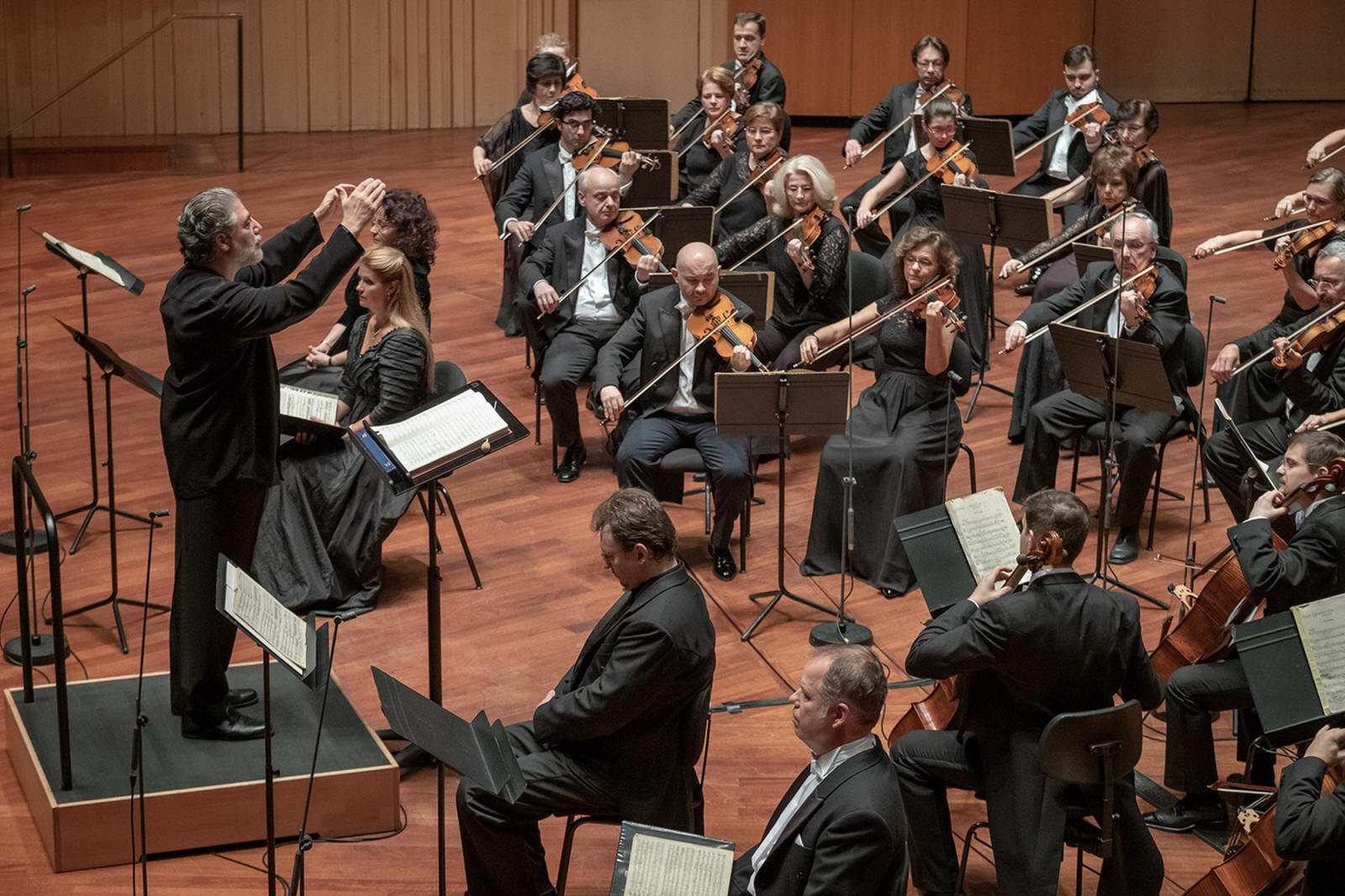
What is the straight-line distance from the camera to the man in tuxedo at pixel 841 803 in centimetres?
312

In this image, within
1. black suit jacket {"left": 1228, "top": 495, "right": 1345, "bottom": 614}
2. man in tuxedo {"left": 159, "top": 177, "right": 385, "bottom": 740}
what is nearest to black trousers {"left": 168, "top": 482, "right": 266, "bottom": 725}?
man in tuxedo {"left": 159, "top": 177, "right": 385, "bottom": 740}

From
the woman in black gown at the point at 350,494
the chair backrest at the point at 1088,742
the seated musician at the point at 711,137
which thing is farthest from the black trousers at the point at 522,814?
the seated musician at the point at 711,137

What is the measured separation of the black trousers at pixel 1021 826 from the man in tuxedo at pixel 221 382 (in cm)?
189

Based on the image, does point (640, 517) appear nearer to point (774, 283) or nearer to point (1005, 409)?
point (774, 283)

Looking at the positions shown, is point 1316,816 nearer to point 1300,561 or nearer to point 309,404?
point 1300,561

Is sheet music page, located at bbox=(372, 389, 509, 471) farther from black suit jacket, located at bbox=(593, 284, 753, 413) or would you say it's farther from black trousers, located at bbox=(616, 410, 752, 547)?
black suit jacket, located at bbox=(593, 284, 753, 413)

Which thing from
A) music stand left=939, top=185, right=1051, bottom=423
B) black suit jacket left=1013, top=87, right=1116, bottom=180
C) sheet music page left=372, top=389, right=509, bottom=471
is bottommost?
sheet music page left=372, top=389, right=509, bottom=471

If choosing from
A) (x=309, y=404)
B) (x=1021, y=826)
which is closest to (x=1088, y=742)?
(x=1021, y=826)

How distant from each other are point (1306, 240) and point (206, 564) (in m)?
4.17

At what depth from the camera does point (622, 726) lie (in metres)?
3.74

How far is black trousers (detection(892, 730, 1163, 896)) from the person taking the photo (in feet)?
12.2

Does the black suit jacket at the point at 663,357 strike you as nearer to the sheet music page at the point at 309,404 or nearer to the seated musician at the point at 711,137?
the sheet music page at the point at 309,404

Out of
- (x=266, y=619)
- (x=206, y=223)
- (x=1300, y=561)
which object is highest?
(x=206, y=223)

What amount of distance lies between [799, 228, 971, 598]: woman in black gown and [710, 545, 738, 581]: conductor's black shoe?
0.26 meters
